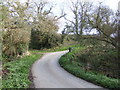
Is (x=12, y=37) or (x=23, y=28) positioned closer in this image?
(x=12, y=37)

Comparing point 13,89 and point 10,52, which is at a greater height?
point 10,52

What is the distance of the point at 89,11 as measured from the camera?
12.3m

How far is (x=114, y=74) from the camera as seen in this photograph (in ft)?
33.7

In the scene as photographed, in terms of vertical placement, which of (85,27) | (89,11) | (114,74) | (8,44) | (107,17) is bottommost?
→ (114,74)

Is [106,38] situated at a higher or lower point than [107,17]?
lower

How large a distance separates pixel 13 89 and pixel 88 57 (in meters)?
10.5

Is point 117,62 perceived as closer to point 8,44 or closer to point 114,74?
point 114,74

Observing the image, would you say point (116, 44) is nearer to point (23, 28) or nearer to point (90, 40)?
point (90, 40)

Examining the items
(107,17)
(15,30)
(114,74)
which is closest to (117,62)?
(114,74)

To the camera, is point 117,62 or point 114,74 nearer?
point 114,74

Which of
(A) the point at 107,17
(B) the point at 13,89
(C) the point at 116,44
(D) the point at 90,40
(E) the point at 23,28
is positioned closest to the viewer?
(B) the point at 13,89

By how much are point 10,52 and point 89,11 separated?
1038cm

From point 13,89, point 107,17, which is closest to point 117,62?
point 107,17

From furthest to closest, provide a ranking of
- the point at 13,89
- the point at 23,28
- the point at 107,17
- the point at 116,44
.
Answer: the point at 23,28 < the point at 107,17 < the point at 116,44 < the point at 13,89
